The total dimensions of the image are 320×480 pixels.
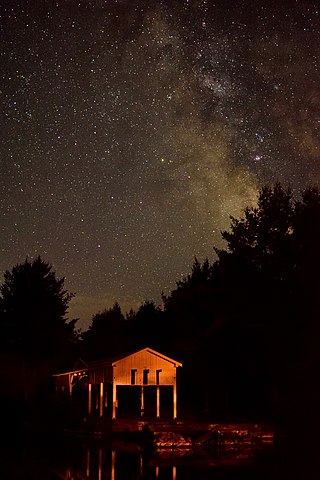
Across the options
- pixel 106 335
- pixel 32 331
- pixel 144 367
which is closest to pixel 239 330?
pixel 144 367

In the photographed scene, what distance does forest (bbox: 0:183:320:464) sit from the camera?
156ft

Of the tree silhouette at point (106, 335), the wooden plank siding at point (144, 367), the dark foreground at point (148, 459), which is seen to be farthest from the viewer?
the tree silhouette at point (106, 335)

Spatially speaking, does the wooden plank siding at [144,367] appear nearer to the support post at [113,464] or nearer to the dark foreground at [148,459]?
the dark foreground at [148,459]

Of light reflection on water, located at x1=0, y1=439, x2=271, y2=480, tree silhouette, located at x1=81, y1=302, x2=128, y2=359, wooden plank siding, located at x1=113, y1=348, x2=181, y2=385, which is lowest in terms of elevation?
light reflection on water, located at x1=0, y1=439, x2=271, y2=480

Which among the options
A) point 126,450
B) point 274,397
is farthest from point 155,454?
point 274,397

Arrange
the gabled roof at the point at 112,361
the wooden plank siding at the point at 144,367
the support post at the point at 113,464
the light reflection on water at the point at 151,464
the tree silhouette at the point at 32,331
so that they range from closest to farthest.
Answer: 1. the light reflection on water at the point at 151,464
2. the support post at the point at 113,464
3. the wooden plank siding at the point at 144,367
4. the gabled roof at the point at 112,361
5. the tree silhouette at the point at 32,331

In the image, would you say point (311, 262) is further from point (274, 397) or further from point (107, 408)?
point (107, 408)

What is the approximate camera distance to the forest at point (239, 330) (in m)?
47.6

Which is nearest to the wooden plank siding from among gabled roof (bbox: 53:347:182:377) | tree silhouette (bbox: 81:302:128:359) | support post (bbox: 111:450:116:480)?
gabled roof (bbox: 53:347:182:377)

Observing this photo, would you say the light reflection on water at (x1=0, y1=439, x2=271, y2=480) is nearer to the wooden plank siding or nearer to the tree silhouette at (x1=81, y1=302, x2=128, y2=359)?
the wooden plank siding

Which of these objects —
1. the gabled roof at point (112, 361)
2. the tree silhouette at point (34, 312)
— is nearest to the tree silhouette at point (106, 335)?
the tree silhouette at point (34, 312)

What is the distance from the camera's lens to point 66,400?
1954 inches

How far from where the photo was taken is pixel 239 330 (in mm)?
51062

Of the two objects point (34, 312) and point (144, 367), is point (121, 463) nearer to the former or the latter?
point (144, 367)
